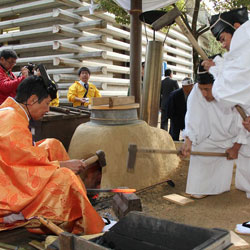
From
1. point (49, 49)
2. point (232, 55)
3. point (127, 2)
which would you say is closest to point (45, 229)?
point (232, 55)

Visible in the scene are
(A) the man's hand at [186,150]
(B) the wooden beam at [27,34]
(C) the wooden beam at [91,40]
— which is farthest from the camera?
(B) the wooden beam at [27,34]

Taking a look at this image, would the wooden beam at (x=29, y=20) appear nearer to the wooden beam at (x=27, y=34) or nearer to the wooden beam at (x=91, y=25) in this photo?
the wooden beam at (x=27, y=34)

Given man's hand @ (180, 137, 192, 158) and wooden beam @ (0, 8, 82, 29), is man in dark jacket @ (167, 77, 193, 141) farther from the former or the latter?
wooden beam @ (0, 8, 82, 29)

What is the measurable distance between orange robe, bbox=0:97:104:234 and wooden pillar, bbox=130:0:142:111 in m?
4.02

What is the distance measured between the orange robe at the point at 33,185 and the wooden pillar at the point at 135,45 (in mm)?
4018

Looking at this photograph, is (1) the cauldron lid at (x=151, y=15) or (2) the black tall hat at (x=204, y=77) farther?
(1) the cauldron lid at (x=151, y=15)

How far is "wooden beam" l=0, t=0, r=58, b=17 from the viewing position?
9282mm

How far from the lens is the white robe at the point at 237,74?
3.40 m

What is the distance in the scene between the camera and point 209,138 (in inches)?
175

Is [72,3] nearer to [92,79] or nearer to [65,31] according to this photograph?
[65,31]

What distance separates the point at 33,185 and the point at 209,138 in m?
2.71

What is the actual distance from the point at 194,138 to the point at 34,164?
240 cm

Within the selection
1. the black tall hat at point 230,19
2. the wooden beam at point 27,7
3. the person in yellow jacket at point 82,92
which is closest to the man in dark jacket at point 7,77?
the person in yellow jacket at point 82,92

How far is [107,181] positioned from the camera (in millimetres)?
4648
